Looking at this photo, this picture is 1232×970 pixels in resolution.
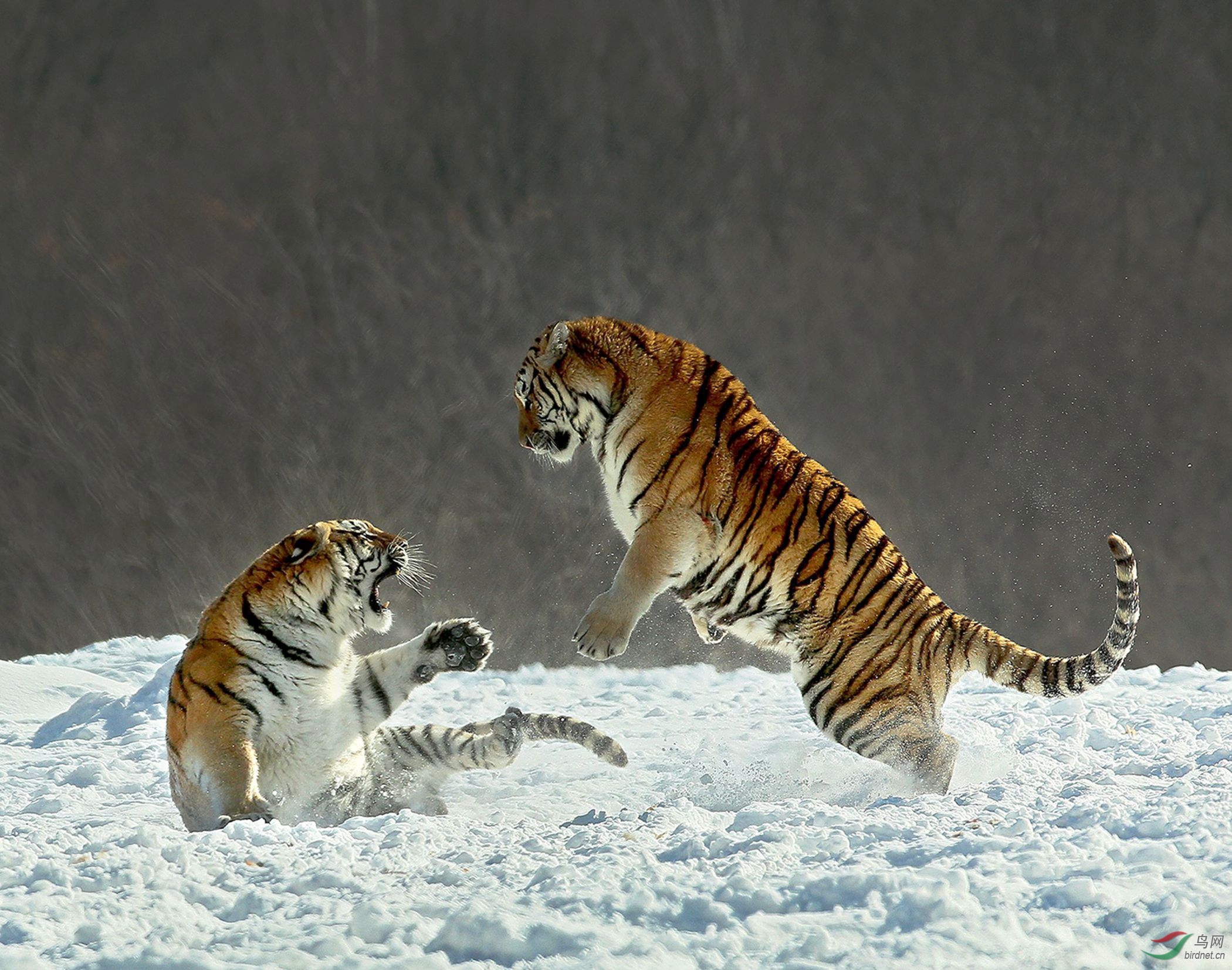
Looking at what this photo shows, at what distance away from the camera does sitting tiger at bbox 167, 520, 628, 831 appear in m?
3.07

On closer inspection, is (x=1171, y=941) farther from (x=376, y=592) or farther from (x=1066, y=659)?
(x=376, y=592)

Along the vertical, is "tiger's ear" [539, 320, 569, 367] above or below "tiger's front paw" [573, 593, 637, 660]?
above

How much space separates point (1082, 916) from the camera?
2107 mm

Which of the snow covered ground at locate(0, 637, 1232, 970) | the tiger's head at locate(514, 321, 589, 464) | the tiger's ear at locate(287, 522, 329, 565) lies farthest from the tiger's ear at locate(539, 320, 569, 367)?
the snow covered ground at locate(0, 637, 1232, 970)

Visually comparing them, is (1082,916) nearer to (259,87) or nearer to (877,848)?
(877,848)

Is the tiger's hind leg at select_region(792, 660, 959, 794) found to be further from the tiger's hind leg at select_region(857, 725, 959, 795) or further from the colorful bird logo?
the colorful bird logo

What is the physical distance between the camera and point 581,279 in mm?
6473

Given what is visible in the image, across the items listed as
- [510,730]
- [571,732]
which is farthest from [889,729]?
[510,730]

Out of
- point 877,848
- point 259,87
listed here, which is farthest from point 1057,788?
point 259,87

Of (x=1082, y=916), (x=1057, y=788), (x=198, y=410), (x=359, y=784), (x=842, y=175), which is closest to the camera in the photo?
(x=1082, y=916)

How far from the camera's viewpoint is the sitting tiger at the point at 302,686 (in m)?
3.07

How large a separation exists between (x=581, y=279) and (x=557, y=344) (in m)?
2.91

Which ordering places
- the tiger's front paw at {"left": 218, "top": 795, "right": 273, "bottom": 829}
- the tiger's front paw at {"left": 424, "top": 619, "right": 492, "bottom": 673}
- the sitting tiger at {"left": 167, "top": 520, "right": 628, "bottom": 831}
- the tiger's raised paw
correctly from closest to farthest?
the tiger's front paw at {"left": 218, "top": 795, "right": 273, "bottom": 829}
the sitting tiger at {"left": 167, "top": 520, "right": 628, "bottom": 831}
the tiger's front paw at {"left": 424, "top": 619, "right": 492, "bottom": 673}
the tiger's raised paw

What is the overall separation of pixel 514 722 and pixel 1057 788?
143 centimetres
